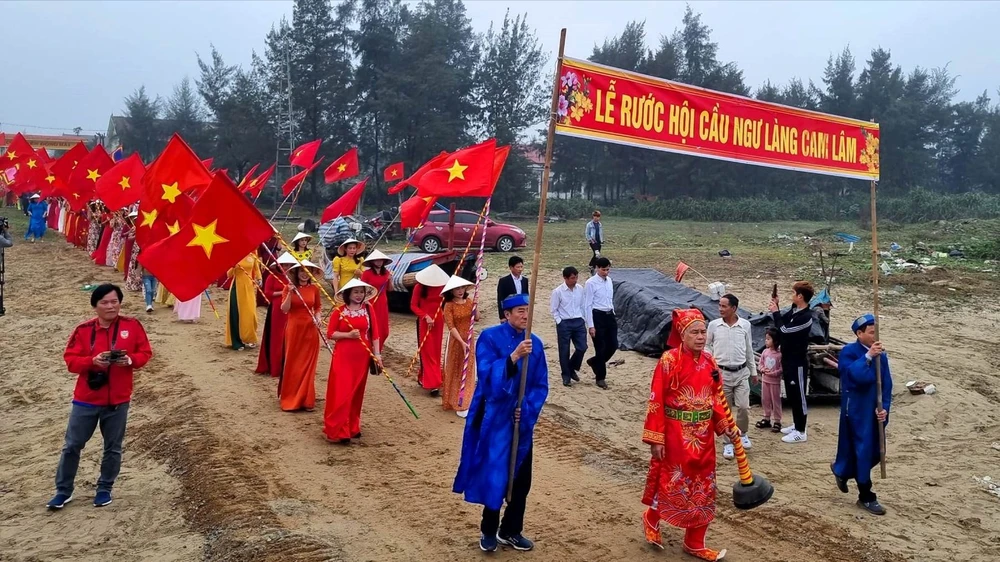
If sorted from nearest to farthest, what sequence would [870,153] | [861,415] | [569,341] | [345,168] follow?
1. [861,415]
2. [870,153]
3. [569,341]
4. [345,168]

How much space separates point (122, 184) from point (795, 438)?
1238cm

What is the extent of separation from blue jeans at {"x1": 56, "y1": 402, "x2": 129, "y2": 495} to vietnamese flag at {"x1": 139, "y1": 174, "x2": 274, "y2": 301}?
1.01 meters

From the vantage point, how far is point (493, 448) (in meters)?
4.70

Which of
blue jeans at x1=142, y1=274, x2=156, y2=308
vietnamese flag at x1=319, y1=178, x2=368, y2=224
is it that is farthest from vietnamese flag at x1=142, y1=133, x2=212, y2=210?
blue jeans at x1=142, y1=274, x2=156, y2=308

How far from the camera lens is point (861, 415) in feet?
19.8

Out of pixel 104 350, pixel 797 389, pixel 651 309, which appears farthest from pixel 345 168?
pixel 797 389

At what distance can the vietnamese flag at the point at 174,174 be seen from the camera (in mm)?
7785

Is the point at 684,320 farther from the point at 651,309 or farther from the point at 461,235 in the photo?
the point at 461,235

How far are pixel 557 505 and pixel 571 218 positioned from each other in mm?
35140

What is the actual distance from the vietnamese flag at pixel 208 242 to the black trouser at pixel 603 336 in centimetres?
480

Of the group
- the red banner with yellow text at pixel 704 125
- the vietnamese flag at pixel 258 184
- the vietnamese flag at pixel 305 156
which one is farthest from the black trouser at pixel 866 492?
the vietnamese flag at pixel 258 184

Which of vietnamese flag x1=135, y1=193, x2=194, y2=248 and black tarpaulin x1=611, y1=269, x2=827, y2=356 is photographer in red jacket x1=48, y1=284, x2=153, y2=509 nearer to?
vietnamese flag x1=135, y1=193, x2=194, y2=248

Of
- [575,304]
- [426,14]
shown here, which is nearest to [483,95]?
[426,14]

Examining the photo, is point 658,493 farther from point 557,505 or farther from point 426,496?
point 426,496
